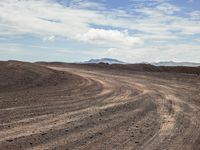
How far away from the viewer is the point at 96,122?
1244 cm

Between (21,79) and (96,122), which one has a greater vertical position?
(21,79)

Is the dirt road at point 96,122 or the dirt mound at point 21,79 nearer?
the dirt road at point 96,122

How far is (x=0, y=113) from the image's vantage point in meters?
13.2

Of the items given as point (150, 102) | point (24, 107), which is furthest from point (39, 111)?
point (150, 102)

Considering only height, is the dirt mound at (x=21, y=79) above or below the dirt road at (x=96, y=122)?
above

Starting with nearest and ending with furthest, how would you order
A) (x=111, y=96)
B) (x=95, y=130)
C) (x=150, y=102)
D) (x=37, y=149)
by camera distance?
(x=37, y=149) → (x=95, y=130) → (x=150, y=102) → (x=111, y=96)

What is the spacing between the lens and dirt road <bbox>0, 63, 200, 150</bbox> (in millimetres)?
9789

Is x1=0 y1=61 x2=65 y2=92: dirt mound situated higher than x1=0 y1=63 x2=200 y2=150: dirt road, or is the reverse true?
x1=0 y1=61 x2=65 y2=92: dirt mound

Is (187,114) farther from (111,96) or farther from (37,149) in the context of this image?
(37,149)

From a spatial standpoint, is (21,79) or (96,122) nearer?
(96,122)

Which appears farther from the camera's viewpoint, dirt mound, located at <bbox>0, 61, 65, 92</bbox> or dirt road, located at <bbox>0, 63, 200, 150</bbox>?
dirt mound, located at <bbox>0, 61, 65, 92</bbox>

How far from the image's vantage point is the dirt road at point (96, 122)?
9789mm

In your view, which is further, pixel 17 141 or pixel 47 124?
pixel 47 124

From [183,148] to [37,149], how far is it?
3.48m
